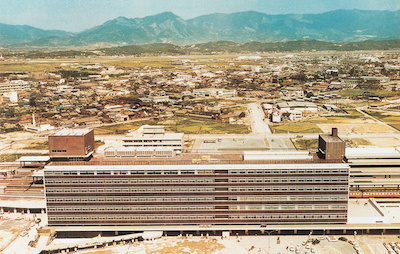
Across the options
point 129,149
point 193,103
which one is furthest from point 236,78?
point 129,149

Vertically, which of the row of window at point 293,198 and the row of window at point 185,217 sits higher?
the row of window at point 293,198

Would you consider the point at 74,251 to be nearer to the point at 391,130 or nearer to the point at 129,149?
the point at 129,149

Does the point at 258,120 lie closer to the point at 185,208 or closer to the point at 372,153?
the point at 372,153

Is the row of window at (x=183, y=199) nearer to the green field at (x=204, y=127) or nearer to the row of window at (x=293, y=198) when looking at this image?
the row of window at (x=293, y=198)

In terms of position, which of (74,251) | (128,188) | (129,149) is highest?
(129,149)

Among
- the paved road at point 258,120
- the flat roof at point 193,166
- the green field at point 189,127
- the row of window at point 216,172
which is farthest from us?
the green field at point 189,127

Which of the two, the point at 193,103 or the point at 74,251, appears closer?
the point at 74,251

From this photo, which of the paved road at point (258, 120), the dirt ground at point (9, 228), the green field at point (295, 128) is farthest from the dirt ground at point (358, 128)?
the dirt ground at point (9, 228)

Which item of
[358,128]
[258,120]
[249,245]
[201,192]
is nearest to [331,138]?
[249,245]
